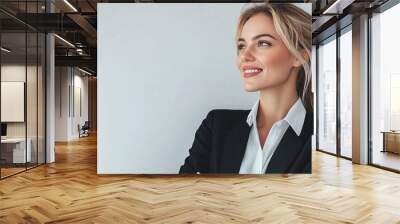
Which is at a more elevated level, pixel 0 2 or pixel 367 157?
pixel 0 2

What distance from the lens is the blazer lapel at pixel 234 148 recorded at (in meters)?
6.59

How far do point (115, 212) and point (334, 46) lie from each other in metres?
7.95

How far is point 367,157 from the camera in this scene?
334 inches

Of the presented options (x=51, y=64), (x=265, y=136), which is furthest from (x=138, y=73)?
(x=51, y=64)

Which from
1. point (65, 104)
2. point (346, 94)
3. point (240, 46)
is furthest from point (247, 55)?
point (65, 104)

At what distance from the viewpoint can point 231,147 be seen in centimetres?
661

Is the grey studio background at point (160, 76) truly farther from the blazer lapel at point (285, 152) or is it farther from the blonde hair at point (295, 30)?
the blazer lapel at point (285, 152)

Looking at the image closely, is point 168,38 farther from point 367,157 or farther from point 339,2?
point 367,157

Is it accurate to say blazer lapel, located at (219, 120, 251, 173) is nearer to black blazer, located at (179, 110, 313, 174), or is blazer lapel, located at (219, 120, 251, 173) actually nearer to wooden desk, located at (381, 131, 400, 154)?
black blazer, located at (179, 110, 313, 174)

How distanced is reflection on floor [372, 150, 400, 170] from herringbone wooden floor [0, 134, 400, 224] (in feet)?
1.60

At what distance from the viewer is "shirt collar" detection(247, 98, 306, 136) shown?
6598 millimetres

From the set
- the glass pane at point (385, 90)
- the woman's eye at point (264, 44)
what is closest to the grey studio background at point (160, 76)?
the woman's eye at point (264, 44)

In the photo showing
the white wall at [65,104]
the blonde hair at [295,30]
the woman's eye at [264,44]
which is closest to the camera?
the woman's eye at [264,44]

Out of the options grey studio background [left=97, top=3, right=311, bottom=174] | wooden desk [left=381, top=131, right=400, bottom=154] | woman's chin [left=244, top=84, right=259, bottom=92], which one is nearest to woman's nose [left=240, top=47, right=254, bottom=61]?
grey studio background [left=97, top=3, right=311, bottom=174]
